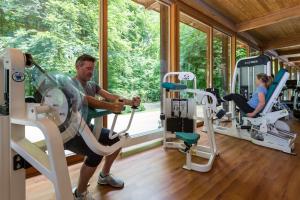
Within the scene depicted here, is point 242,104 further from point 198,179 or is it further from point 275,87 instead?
point 198,179

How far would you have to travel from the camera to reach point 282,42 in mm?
7945

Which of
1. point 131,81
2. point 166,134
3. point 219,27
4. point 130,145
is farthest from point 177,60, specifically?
point 219,27

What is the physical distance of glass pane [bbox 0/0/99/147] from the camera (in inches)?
88.3

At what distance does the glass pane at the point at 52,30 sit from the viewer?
224 centimetres

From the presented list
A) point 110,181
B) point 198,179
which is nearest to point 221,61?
point 198,179

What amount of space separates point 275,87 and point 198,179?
214cm

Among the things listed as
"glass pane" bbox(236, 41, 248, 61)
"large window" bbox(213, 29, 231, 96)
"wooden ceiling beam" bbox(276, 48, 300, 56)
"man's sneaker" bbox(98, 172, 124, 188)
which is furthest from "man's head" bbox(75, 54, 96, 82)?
"wooden ceiling beam" bbox(276, 48, 300, 56)

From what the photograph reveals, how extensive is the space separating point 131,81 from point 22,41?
163 cm

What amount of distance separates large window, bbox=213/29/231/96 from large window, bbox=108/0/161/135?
7.76ft

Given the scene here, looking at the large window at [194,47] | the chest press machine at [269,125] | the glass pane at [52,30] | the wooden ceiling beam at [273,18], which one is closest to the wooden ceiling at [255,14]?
the wooden ceiling beam at [273,18]

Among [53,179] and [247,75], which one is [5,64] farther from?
[247,75]

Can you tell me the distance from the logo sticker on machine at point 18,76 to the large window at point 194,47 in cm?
374

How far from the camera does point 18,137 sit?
3.78ft

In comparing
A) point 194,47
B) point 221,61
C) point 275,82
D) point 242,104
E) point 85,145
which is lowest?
point 85,145
